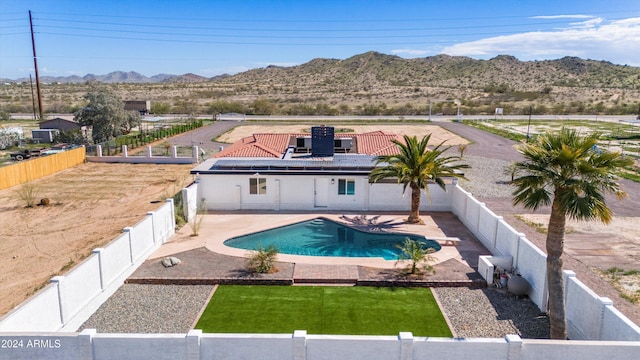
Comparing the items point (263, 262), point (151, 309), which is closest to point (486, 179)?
point (263, 262)

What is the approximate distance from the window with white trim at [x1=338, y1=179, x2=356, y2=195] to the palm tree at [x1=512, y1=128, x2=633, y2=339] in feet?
42.4

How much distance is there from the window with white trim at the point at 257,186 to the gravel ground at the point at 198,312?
923 cm

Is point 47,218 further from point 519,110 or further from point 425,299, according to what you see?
point 519,110

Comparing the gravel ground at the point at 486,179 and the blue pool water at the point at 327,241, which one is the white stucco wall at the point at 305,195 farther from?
the gravel ground at the point at 486,179

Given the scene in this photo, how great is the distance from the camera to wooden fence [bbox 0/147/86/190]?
1203 inches

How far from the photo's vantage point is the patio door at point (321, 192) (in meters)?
24.4

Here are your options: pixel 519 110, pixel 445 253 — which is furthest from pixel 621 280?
pixel 519 110

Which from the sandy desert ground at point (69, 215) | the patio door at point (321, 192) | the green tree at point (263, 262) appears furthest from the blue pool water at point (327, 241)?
the sandy desert ground at point (69, 215)

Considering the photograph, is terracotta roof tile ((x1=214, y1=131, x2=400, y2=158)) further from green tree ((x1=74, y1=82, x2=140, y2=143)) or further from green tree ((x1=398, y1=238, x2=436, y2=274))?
green tree ((x1=74, y1=82, x2=140, y2=143))

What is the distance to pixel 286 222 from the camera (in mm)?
22688

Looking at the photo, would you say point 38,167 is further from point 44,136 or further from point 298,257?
point 298,257

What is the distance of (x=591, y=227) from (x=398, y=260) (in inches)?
400

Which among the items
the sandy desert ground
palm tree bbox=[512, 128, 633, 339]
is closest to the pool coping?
the sandy desert ground

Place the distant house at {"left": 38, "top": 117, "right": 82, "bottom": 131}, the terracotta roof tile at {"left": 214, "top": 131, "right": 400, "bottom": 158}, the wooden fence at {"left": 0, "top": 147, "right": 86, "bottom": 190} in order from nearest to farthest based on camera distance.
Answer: the terracotta roof tile at {"left": 214, "top": 131, "right": 400, "bottom": 158} → the wooden fence at {"left": 0, "top": 147, "right": 86, "bottom": 190} → the distant house at {"left": 38, "top": 117, "right": 82, "bottom": 131}
